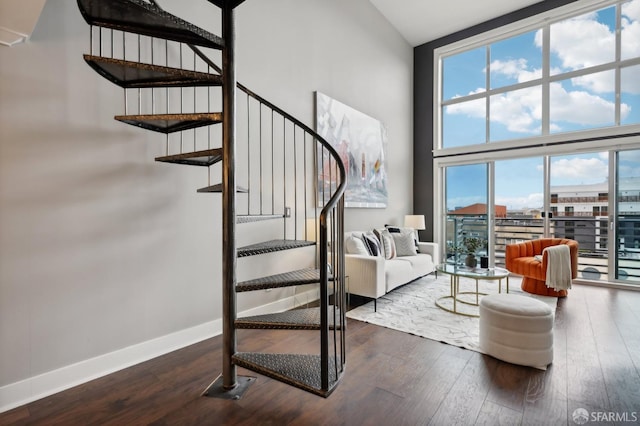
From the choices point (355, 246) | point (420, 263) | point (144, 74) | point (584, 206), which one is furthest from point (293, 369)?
point (584, 206)

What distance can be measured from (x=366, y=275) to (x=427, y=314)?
0.78m

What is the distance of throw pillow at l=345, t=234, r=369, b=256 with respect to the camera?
3999 mm

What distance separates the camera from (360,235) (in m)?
4.30

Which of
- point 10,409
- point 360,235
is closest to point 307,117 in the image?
point 360,235

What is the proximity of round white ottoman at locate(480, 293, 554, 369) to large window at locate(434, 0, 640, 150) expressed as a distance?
4.24 metres

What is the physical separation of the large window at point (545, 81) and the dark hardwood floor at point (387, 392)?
3.94 metres

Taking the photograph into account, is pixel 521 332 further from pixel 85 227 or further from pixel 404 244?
pixel 85 227

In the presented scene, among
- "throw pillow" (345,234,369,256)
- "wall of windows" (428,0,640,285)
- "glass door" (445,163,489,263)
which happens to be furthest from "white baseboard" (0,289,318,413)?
"wall of windows" (428,0,640,285)

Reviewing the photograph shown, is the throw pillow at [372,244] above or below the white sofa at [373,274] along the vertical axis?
above

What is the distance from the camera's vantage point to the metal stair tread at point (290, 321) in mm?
1949

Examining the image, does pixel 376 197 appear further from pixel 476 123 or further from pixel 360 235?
pixel 476 123

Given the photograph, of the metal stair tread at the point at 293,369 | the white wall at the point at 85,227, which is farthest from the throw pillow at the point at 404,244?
the metal stair tread at the point at 293,369

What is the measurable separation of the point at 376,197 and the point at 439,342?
116 inches
